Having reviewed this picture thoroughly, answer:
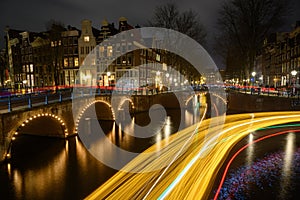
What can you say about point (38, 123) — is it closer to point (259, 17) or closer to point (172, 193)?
point (172, 193)

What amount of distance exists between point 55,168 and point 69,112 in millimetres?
8123

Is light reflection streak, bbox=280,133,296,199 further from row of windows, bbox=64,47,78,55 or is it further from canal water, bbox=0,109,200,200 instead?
row of windows, bbox=64,47,78,55

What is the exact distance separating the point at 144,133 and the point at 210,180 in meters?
13.9

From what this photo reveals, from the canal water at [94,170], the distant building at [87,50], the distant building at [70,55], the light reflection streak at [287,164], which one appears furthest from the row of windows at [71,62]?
the light reflection streak at [287,164]

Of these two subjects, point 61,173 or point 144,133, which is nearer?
point 61,173


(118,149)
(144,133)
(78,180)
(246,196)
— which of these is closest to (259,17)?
(144,133)

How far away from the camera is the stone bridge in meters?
16.6

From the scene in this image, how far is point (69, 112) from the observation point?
23.1 metres

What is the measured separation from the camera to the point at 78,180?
13469mm

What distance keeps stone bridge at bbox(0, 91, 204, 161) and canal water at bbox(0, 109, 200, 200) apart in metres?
1.03

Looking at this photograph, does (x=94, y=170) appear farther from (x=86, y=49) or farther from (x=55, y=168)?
(x=86, y=49)

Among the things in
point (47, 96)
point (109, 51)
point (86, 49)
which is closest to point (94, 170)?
point (47, 96)

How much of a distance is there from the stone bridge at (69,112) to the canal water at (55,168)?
3.38ft

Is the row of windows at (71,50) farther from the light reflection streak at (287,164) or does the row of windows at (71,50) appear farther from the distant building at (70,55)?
the light reflection streak at (287,164)
